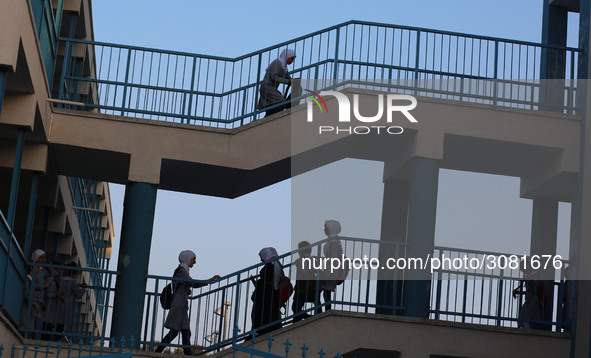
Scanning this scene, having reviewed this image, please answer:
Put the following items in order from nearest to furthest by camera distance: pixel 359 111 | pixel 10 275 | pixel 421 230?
pixel 10 275, pixel 421 230, pixel 359 111

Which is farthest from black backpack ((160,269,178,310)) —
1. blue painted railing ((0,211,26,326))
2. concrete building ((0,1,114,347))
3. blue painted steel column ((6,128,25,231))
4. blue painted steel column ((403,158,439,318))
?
blue painted steel column ((403,158,439,318))

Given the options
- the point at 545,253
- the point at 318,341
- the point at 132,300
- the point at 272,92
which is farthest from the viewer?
the point at 545,253

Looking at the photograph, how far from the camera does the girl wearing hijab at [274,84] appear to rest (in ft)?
55.7

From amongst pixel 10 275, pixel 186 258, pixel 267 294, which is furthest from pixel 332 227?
pixel 10 275

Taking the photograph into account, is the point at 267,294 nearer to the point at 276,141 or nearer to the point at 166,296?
the point at 166,296

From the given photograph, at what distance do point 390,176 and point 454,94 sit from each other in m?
2.19

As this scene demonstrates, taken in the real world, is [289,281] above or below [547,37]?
below

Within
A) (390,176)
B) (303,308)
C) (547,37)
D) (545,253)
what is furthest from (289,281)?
(547,37)

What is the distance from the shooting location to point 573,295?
16438 millimetres

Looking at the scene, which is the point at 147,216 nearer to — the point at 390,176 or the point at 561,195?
the point at 390,176

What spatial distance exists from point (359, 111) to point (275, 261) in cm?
280

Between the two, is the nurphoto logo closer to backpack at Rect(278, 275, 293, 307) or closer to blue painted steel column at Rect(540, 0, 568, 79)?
backpack at Rect(278, 275, 293, 307)

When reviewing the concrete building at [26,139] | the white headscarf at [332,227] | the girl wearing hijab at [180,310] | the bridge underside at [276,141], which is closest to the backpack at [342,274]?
the white headscarf at [332,227]

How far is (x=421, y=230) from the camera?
1620 cm
